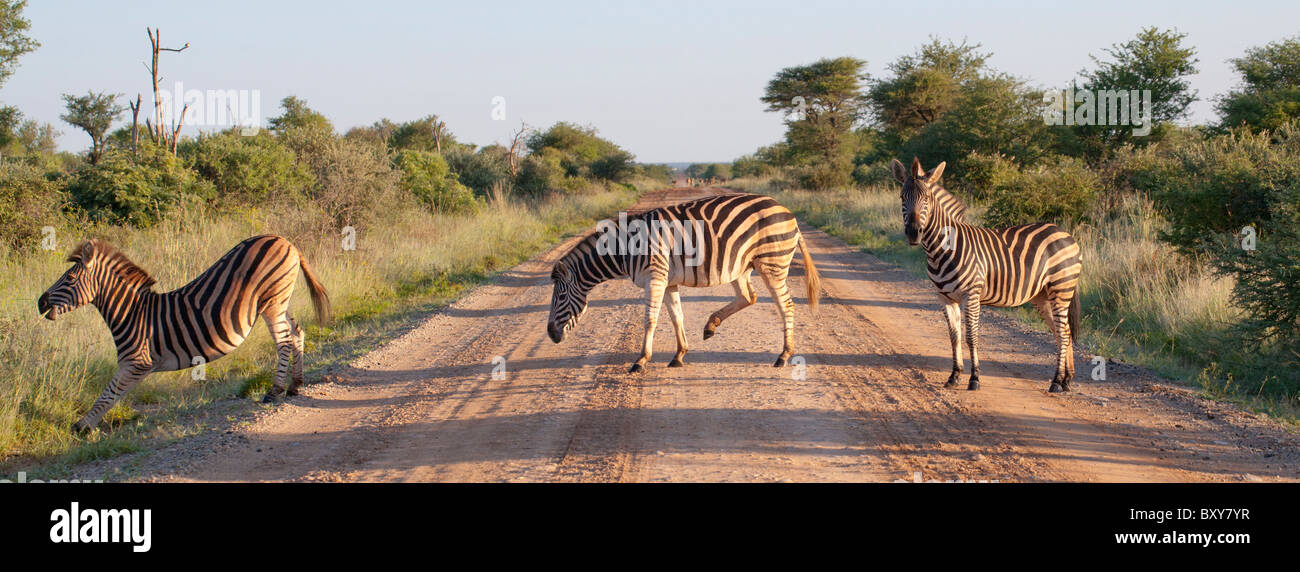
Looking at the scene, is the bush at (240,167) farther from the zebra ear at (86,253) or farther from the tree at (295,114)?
the tree at (295,114)

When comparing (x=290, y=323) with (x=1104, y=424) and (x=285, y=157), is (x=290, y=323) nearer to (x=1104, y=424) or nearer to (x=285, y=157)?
(x=1104, y=424)

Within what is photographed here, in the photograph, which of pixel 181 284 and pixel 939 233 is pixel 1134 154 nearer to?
pixel 939 233

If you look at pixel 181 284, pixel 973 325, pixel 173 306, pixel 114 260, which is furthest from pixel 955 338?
pixel 181 284

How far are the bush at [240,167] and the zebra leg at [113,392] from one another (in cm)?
929

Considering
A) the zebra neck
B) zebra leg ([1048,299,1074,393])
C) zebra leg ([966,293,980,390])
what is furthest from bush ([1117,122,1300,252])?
the zebra neck

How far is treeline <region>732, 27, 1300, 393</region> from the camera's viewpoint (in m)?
7.79

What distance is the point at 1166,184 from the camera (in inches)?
456

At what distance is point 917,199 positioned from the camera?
6.73m

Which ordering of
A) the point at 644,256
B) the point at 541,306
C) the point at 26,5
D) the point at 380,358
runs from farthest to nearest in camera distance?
the point at 26,5 → the point at 541,306 → the point at 380,358 → the point at 644,256

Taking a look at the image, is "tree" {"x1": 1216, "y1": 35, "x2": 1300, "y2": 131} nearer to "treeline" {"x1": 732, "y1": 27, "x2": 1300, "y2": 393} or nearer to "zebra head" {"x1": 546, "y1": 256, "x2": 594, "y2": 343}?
"treeline" {"x1": 732, "y1": 27, "x2": 1300, "y2": 393}

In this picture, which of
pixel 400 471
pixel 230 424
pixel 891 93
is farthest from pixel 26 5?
pixel 891 93

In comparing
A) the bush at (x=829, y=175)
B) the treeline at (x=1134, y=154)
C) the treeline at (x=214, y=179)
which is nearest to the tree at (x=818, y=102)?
the treeline at (x=1134, y=154)

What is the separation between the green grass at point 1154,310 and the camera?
703 centimetres

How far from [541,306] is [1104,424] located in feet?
23.7
